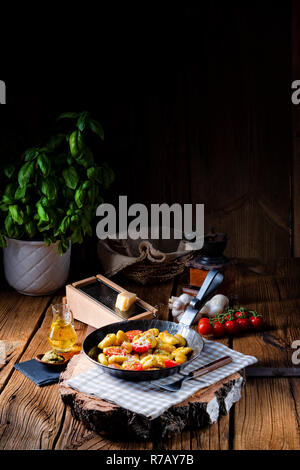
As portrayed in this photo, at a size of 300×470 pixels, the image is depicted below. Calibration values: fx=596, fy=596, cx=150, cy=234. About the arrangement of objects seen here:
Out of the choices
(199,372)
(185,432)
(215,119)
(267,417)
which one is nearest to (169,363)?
(199,372)

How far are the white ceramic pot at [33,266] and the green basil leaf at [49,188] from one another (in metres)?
0.27

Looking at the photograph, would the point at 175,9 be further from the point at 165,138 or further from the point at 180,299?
the point at 180,299

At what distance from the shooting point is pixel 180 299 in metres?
2.43

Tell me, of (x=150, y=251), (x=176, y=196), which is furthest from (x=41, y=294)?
(x=176, y=196)

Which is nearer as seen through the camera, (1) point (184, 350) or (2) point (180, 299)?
(1) point (184, 350)

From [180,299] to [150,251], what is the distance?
1.16 ft

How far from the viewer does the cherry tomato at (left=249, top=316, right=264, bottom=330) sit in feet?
7.49

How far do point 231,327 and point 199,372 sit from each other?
0.50m

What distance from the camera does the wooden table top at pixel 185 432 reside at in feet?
5.22

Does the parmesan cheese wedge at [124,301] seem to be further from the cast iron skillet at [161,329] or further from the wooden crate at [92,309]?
the cast iron skillet at [161,329]

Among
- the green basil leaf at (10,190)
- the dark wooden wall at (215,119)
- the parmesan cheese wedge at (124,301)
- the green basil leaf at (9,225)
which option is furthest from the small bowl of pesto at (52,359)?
the dark wooden wall at (215,119)

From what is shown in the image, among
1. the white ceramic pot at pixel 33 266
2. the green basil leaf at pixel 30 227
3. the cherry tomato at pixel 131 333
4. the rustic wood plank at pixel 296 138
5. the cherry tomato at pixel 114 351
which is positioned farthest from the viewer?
the rustic wood plank at pixel 296 138

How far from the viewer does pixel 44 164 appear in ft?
7.89
